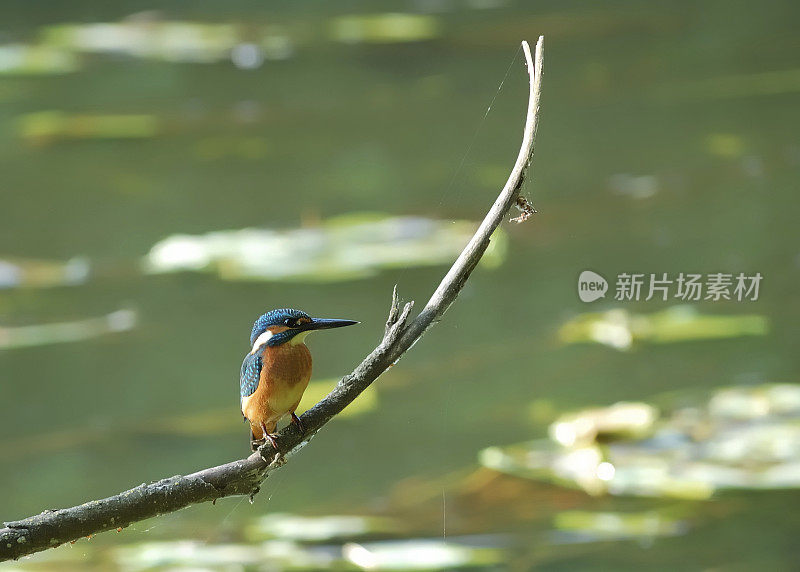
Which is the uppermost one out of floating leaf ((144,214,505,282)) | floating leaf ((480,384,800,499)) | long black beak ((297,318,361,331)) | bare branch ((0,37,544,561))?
floating leaf ((144,214,505,282))

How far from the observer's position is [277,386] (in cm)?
52

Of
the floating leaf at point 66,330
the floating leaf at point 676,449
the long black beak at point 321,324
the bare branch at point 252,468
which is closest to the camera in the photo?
the bare branch at point 252,468

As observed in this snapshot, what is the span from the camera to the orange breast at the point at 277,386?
513 mm

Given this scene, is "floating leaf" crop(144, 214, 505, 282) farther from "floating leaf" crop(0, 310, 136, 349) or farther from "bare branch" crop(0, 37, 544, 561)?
"bare branch" crop(0, 37, 544, 561)

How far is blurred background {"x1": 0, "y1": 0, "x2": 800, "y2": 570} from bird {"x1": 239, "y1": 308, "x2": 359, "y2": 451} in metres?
1.78

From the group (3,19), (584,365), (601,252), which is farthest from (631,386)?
(3,19)

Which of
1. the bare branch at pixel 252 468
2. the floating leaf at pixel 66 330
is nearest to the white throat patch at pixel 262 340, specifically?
the bare branch at pixel 252 468

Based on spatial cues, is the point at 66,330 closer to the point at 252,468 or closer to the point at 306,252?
the point at 306,252

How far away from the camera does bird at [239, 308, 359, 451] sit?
513 mm

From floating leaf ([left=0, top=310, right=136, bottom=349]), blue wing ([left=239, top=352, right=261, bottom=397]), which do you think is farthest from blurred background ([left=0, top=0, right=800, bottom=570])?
blue wing ([left=239, top=352, right=261, bottom=397])

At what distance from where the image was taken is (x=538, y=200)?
269 centimetres

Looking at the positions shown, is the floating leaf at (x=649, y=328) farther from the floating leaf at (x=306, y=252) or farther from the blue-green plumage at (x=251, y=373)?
the blue-green plumage at (x=251, y=373)

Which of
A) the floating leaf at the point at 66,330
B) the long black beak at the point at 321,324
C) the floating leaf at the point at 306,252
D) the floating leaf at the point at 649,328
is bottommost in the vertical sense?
the long black beak at the point at 321,324

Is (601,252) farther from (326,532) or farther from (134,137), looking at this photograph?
(134,137)
